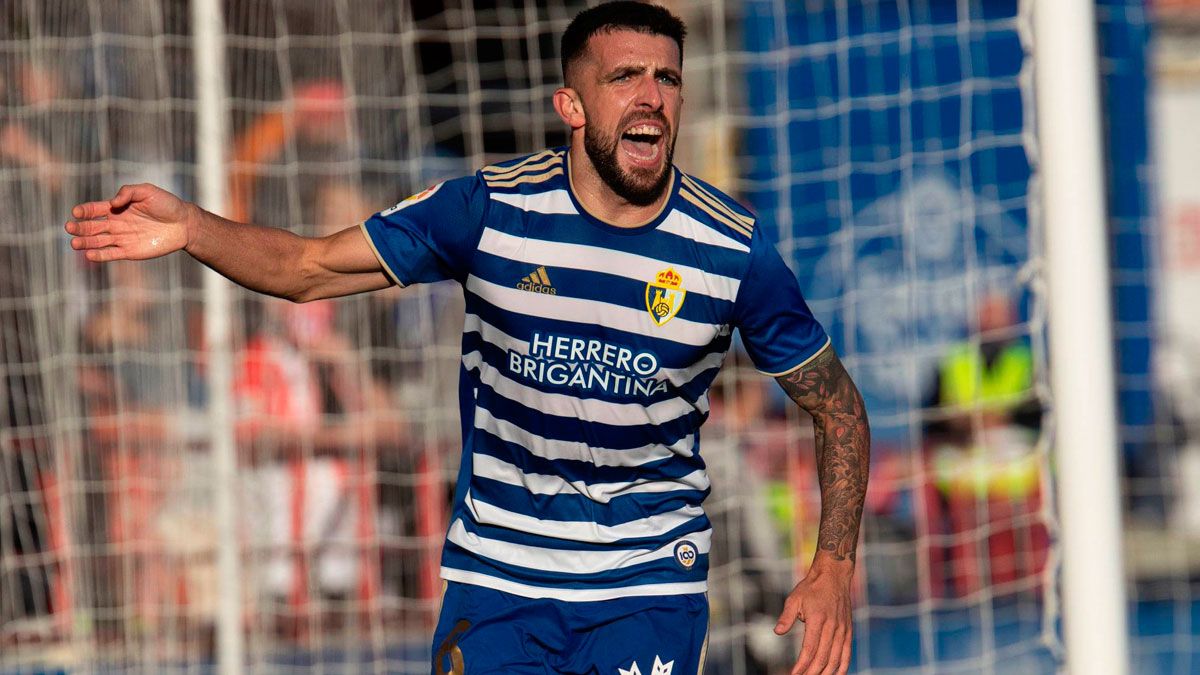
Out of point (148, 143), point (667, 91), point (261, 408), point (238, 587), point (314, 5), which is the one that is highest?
point (314, 5)

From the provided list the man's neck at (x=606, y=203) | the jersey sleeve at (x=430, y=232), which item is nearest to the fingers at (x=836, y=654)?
the man's neck at (x=606, y=203)

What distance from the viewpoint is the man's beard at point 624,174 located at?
341 centimetres

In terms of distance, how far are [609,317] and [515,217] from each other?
0.32 m

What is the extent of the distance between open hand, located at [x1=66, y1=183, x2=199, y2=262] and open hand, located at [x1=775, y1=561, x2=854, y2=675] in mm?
1528

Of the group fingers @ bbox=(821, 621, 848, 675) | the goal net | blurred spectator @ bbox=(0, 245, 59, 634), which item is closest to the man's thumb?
fingers @ bbox=(821, 621, 848, 675)

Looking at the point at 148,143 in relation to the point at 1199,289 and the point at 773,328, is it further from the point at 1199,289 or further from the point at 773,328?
the point at 1199,289

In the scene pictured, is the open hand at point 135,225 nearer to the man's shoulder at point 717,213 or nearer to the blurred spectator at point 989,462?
the man's shoulder at point 717,213

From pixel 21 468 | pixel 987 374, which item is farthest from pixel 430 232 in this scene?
pixel 987 374

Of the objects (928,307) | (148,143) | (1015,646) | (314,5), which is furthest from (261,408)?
(928,307)

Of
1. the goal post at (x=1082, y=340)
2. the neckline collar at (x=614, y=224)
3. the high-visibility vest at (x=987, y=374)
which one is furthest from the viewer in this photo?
the high-visibility vest at (x=987, y=374)

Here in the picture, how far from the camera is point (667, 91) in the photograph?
3.46 metres

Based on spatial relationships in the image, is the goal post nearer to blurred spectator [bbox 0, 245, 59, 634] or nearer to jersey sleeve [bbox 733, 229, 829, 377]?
jersey sleeve [bbox 733, 229, 829, 377]

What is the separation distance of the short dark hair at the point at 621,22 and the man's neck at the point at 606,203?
0.92ft

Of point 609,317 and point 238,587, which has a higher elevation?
point 609,317
